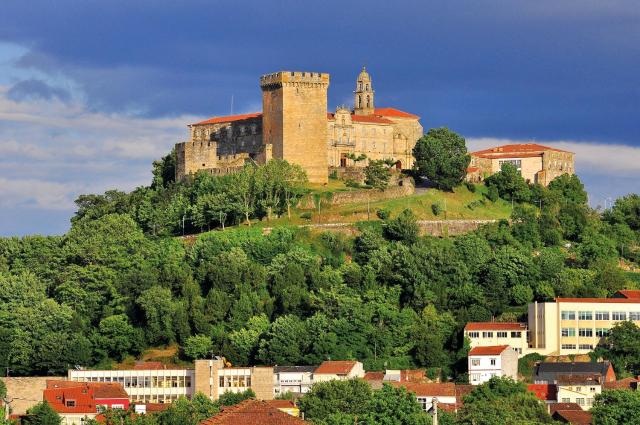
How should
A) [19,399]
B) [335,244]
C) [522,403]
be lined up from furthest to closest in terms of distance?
[335,244], [19,399], [522,403]

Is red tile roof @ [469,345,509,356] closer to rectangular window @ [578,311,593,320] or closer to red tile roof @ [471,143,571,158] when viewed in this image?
rectangular window @ [578,311,593,320]

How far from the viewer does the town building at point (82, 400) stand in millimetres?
92356

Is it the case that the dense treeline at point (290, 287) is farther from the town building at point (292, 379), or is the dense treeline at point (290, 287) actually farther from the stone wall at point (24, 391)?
the stone wall at point (24, 391)

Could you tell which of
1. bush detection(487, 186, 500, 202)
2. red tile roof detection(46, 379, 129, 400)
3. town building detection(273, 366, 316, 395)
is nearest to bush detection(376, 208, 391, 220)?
bush detection(487, 186, 500, 202)

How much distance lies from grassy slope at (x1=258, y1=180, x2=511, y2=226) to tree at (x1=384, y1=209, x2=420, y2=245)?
10.7 feet

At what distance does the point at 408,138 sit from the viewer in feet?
443

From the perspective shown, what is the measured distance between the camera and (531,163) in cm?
13525

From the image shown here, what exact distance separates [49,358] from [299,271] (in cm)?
1593

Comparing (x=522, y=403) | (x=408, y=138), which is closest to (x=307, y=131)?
(x=408, y=138)

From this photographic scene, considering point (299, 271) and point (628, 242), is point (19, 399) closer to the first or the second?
point (299, 271)

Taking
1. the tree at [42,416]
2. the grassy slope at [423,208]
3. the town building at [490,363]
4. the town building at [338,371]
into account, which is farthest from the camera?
the grassy slope at [423,208]

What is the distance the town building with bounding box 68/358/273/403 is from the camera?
98.7m

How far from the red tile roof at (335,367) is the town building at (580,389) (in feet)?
36.4

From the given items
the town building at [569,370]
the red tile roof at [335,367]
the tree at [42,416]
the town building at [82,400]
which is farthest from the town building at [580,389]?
the tree at [42,416]
